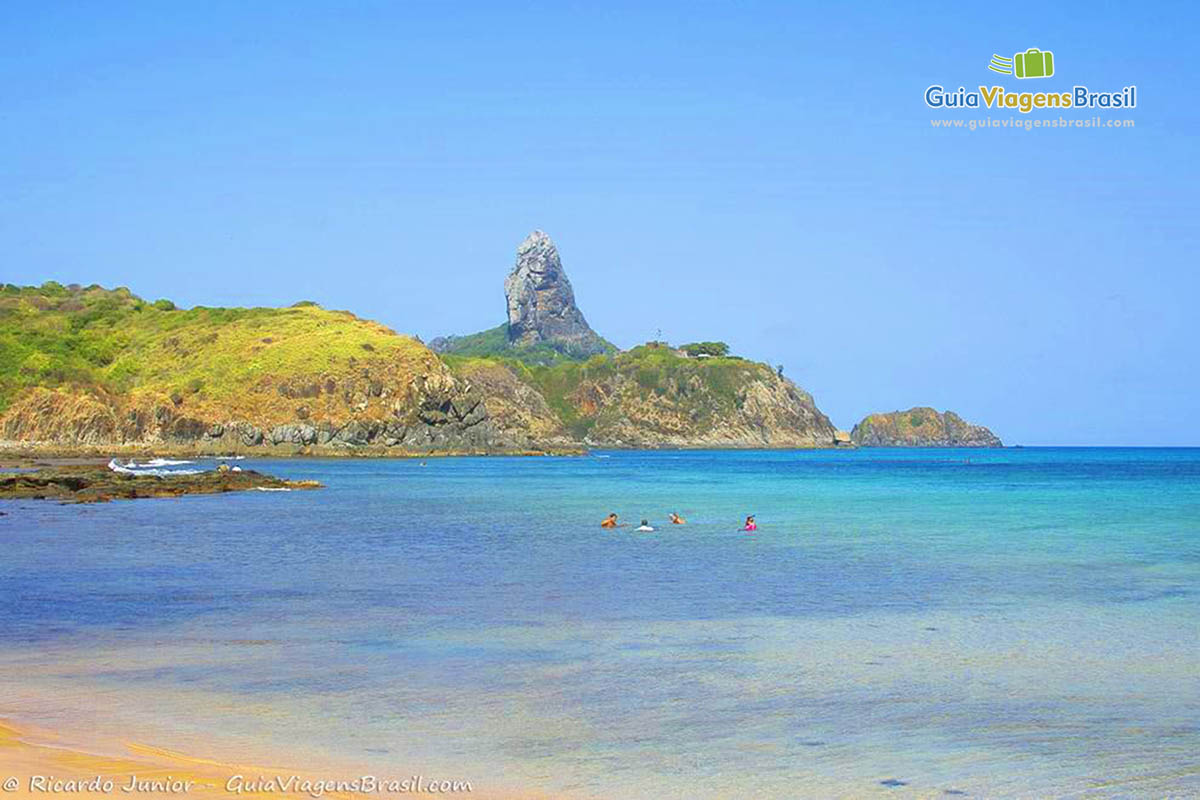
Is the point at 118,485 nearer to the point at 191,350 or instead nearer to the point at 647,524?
the point at 647,524

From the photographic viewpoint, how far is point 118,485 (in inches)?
2500

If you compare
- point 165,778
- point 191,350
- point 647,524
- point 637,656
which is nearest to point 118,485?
point 647,524

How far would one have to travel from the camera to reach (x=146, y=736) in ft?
39.8

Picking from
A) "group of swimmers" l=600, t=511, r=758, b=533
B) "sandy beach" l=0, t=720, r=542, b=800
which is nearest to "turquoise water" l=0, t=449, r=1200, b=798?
"sandy beach" l=0, t=720, r=542, b=800

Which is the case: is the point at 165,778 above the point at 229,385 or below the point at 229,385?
below

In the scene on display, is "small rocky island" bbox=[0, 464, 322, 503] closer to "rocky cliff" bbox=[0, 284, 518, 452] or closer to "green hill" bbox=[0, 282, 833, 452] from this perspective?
"green hill" bbox=[0, 282, 833, 452]

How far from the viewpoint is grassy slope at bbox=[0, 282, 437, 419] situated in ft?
480

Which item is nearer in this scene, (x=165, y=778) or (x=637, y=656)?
(x=165, y=778)

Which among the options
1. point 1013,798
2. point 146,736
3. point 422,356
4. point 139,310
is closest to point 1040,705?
point 1013,798

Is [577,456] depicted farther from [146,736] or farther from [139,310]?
[146,736]

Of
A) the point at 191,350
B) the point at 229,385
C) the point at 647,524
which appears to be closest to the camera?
the point at 647,524

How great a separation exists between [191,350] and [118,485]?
108264mm

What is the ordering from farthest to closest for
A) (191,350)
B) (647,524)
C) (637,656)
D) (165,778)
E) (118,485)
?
(191,350) → (118,485) → (647,524) → (637,656) → (165,778)

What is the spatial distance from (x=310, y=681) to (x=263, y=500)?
155 feet
